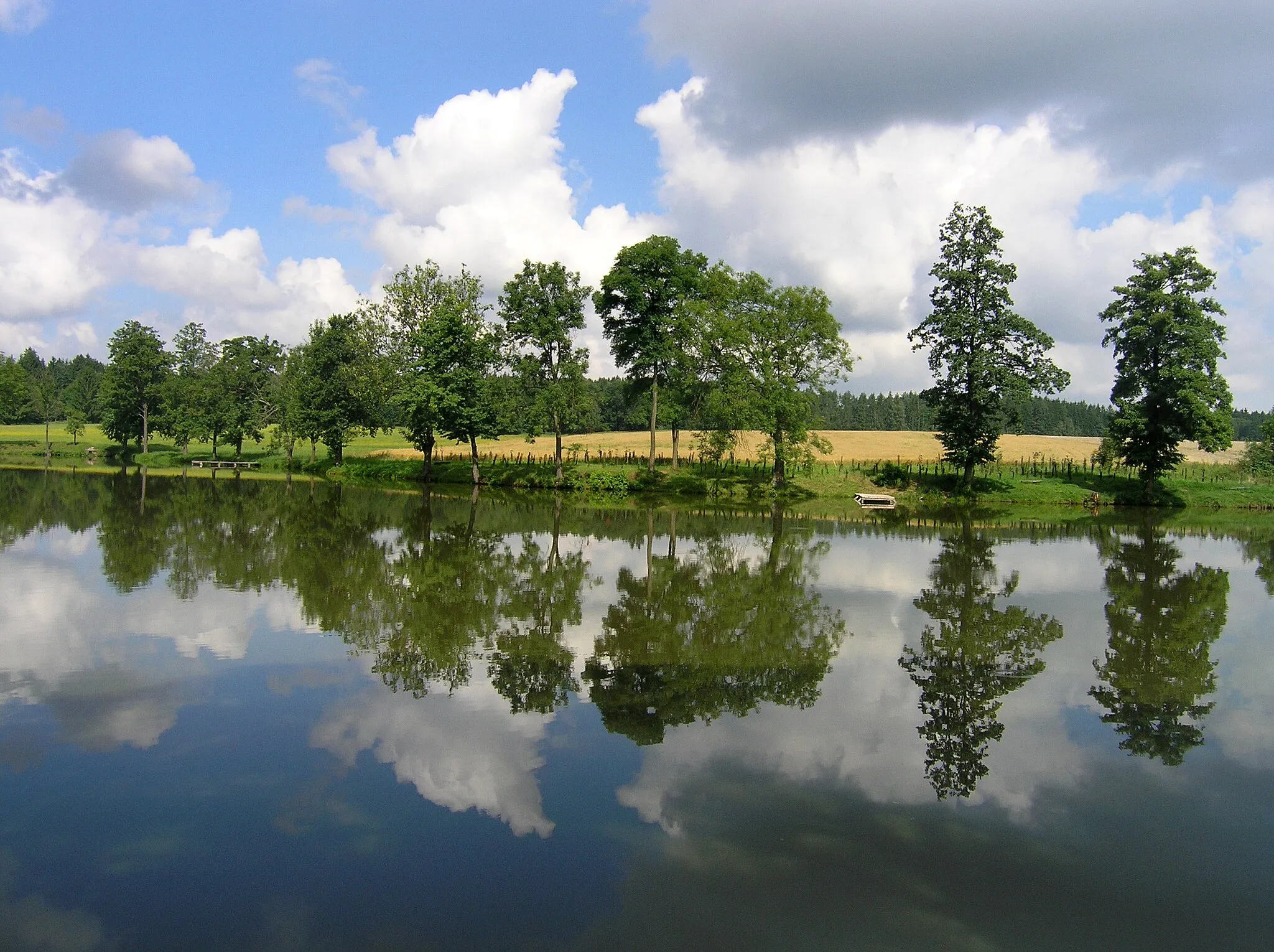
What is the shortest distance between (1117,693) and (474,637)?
10.8 metres

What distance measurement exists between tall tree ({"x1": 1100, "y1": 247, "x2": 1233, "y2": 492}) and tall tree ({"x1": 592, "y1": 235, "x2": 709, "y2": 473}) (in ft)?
87.7

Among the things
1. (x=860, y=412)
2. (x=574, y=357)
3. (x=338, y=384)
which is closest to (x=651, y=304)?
(x=574, y=357)

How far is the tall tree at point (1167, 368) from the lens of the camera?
4809cm

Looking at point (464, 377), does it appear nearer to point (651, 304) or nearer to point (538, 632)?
point (651, 304)

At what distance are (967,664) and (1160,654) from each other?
13.9ft

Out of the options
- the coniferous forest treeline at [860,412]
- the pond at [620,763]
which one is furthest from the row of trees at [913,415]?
the pond at [620,763]

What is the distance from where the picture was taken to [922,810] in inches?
348

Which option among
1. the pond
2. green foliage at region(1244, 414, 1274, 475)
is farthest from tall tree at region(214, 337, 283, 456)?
green foliage at region(1244, 414, 1274, 475)

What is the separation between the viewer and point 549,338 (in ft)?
171

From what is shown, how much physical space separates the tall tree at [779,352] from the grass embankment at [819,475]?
5147 millimetres

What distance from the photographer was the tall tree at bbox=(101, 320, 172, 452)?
81062mm

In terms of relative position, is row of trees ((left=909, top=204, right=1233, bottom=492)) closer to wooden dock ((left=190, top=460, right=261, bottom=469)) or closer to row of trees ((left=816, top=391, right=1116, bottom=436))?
wooden dock ((left=190, top=460, right=261, bottom=469))

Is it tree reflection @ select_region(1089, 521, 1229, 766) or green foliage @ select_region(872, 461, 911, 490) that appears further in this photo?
green foliage @ select_region(872, 461, 911, 490)

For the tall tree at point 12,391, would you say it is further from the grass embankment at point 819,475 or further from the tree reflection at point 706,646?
the tree reflection at point 706,646
